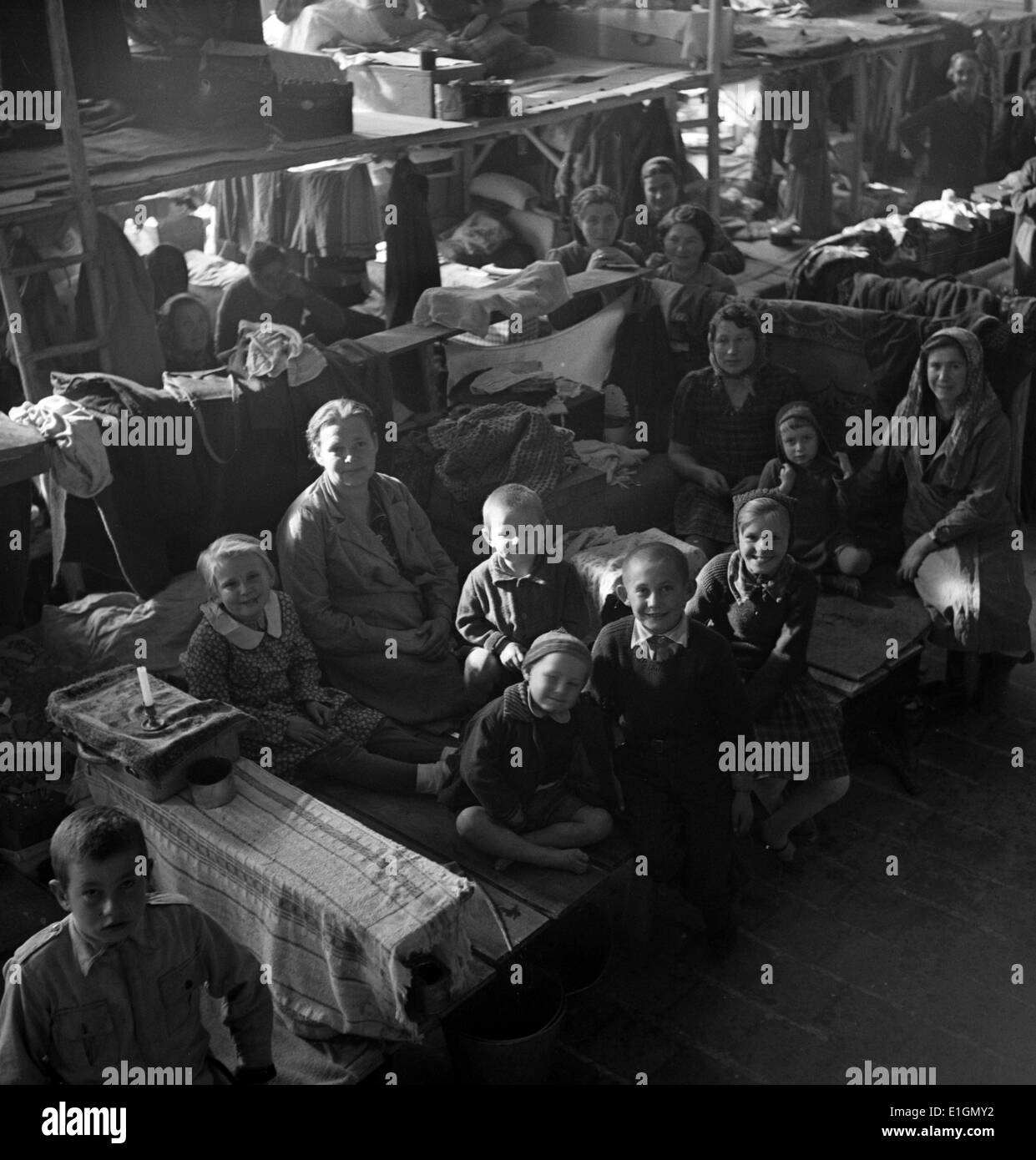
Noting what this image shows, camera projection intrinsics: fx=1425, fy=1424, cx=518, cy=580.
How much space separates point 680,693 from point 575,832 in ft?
1.82

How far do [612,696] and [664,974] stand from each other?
92 cm

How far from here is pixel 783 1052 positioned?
4281 mm

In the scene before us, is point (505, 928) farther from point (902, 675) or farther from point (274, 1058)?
point (902, 675)

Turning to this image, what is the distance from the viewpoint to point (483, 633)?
512 centimetres

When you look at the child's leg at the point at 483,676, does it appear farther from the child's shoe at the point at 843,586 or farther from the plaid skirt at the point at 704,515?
the child's shoe at the point at 843,586

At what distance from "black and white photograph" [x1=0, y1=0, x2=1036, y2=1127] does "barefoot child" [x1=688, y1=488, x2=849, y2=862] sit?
0.02m

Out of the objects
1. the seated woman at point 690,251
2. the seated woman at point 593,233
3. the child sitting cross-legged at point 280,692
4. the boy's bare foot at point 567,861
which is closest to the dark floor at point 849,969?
the boy's bare foot at point 567,861

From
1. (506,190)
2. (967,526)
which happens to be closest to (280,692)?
(967,526)

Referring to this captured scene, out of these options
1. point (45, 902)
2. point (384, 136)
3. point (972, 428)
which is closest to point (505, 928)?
point (45, 902)

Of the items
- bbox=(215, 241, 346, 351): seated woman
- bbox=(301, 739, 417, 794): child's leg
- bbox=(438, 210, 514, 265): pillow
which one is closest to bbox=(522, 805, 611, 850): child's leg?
bbox=(301, 739, 417, 794): child's leg

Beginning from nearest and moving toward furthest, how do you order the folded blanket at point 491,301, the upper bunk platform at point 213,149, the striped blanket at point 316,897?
the striped blanket at point 316,897, the upper bunk platform at point 213,149, the folded blanket at point 491,301

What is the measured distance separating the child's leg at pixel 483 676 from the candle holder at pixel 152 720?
1220 mm

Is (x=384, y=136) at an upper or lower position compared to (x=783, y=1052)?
upper

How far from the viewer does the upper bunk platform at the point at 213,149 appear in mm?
6309
